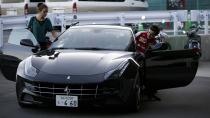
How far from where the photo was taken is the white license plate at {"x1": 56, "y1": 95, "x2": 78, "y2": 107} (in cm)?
729

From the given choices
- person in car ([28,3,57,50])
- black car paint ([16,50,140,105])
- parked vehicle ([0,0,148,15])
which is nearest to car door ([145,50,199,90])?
black car paint ([16,50,140,105])

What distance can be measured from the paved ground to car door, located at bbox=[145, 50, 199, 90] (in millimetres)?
373

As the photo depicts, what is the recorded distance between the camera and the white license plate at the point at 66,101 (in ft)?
23.9

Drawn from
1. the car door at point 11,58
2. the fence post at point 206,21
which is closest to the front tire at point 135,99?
the car door at point 11,58

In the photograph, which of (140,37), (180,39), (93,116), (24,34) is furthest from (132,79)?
(180,39)

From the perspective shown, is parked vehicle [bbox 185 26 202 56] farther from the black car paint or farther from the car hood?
the black car paint

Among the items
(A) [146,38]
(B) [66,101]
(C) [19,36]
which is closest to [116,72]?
(B) [66,101]

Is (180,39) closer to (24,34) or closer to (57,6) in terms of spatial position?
(57,6)

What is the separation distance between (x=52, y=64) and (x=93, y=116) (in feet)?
3.06

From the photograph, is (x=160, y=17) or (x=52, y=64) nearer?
(x=52, y=64)

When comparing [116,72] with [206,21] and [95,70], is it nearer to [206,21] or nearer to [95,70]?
[95,70]

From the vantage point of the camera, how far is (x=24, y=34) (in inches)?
470

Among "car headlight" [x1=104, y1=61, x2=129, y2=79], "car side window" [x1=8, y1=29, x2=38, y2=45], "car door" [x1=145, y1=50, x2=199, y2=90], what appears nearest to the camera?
"car headlight" [x1=104, y1=61, x2=129, y2=79]

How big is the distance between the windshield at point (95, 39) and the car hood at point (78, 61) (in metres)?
0.42
